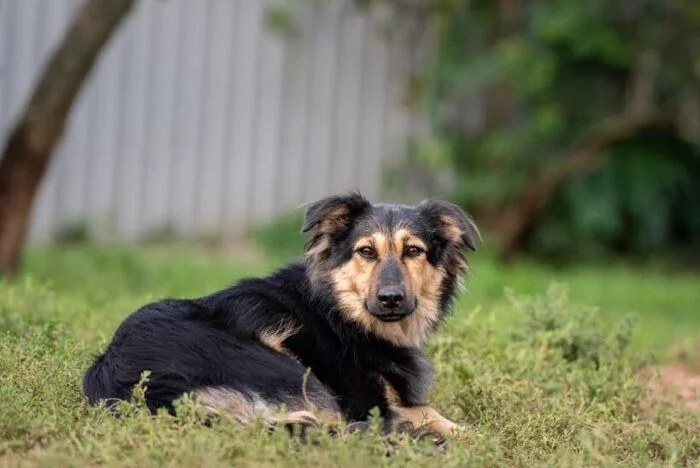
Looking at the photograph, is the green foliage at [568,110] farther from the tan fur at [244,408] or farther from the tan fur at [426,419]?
the tan fur at [244,408]

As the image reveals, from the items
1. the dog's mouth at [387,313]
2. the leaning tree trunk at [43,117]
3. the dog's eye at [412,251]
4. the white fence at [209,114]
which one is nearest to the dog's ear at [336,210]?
the dog's eye at [412,251]

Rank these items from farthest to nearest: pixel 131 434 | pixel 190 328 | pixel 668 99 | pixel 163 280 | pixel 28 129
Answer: pixel 668 99 < pixel 163 280 < pixel 28 129 < pixel 190 328 < pixel 131 434

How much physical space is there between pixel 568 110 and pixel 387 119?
84.5 inches

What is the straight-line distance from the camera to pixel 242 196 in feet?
43.9

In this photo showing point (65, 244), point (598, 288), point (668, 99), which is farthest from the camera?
point (668, 99)

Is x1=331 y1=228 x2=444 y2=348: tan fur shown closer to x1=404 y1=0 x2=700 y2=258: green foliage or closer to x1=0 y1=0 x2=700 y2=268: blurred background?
x1=0 y1=0 x2=700 y2=268: blurred background

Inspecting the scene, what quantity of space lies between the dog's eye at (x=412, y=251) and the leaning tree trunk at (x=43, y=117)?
14.4 feet

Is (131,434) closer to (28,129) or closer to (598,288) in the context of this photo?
(28,129)

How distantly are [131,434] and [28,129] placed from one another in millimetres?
5309

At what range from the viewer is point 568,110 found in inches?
529

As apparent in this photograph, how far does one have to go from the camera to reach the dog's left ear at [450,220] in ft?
18.7

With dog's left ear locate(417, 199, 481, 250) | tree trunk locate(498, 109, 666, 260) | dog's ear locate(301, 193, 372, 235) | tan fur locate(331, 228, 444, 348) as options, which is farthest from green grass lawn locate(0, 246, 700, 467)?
tree trunk locate(498, 109, 666, 260)

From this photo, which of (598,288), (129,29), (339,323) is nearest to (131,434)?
(339,323)

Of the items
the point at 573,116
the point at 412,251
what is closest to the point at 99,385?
the point at 412,251
